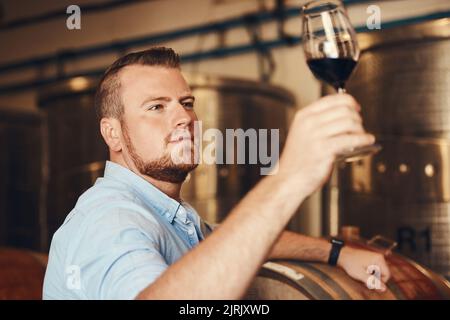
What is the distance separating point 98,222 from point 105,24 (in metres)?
4.82

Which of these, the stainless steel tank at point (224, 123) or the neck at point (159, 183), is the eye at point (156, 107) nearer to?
the neck at point (159, 183)

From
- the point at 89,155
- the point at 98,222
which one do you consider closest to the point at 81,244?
the point at 98,222

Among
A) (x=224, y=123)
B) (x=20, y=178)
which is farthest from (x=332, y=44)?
(x=20, y=178)

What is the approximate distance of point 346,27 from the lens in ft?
4.43

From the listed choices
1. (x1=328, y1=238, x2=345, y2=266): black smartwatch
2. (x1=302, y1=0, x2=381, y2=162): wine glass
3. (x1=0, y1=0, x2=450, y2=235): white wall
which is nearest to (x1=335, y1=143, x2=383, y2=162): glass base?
(x1=302, y1=0, x2=381, y2=162): wine glass

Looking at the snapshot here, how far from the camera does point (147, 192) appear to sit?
1839mm

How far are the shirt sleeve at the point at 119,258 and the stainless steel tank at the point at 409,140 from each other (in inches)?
71.8

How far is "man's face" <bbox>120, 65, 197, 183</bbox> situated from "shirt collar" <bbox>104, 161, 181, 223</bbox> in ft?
0.17

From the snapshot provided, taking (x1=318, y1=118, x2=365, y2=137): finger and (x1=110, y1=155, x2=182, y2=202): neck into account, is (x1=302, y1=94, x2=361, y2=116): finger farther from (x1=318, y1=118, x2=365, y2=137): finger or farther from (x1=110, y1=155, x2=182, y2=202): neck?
(x1=110, y1=155, x2=182, y2=202): neck

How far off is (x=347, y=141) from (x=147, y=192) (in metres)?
0.79

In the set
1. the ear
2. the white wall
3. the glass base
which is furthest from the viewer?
the white wall

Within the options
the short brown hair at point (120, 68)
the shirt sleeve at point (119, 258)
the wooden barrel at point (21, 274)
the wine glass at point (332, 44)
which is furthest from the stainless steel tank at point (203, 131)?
the wine glass at point (332, 44)

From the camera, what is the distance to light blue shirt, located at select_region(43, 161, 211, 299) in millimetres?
1345

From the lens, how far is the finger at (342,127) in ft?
3.78
